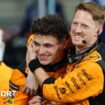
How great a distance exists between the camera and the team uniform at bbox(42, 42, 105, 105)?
4539mm

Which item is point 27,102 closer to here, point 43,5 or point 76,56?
point 76,56

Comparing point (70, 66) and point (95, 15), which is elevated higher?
point (95, 15)

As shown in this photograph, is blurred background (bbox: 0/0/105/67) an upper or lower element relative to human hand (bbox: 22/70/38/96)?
lower

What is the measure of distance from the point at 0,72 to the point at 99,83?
1184 millimetres

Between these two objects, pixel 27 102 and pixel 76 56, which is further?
pixel 27 102

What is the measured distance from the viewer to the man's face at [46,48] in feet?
15.8

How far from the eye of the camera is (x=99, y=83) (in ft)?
14.9

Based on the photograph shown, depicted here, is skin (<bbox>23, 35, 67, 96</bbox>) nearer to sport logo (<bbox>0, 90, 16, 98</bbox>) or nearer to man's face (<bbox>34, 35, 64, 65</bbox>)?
man's face (<bbox>34, 35, 64, 65</bbox>)

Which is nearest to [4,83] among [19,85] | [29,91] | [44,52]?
[19,85]

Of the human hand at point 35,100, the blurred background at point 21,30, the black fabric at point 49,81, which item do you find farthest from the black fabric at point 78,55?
the blurred background at point 21,30

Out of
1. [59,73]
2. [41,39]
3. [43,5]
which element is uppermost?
[41,39]

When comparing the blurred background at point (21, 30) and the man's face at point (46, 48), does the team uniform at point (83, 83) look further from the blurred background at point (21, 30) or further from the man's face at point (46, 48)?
the blurred background at point (21, 30)

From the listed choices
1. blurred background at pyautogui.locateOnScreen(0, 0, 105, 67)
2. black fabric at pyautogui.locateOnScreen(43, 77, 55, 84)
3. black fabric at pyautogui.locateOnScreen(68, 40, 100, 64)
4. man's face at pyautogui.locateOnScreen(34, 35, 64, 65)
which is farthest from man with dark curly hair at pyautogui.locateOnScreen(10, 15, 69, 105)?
blurred background at pyautogui.locateOnScreen(0, 0, 105, 67)

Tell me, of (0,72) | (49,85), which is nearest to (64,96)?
(49,85)
